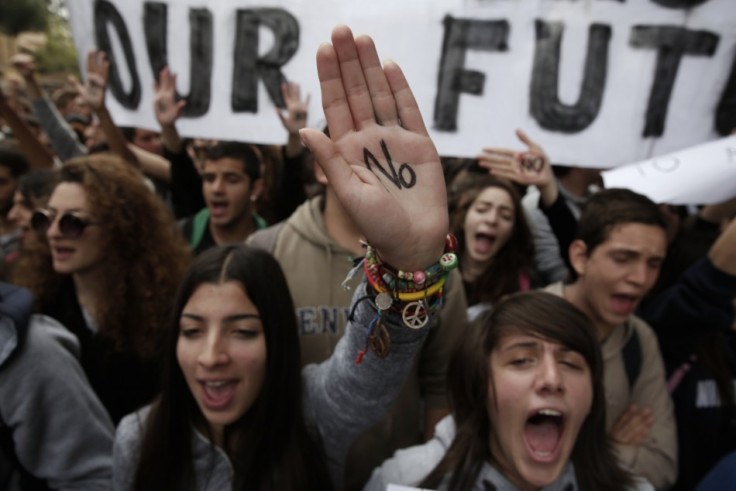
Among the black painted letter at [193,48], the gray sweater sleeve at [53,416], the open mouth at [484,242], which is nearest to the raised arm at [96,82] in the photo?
the black painted letter at [193,48]

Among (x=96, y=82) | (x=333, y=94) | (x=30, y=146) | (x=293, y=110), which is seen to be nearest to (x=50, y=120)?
(x=30, y=146)

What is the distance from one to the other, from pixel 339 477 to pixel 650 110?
201cm

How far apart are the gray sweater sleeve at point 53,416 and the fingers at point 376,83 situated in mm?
1251

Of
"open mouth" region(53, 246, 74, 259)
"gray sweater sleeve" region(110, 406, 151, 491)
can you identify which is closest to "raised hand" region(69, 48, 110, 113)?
"open mouth" region(53, 246, 74, 259)

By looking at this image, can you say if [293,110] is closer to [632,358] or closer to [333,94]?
[333,94]

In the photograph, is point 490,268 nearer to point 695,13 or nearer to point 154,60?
point 695,13

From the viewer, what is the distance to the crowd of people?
112cm

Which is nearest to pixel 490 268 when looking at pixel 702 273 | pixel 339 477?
pixel 702 273

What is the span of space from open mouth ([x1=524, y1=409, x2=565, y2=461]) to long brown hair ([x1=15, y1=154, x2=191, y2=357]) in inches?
54.7

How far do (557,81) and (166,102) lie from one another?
5.93 ft

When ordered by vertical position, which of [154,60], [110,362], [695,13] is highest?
[695,13]

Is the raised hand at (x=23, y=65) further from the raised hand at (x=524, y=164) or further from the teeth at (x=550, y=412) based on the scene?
the teeth at (x=550, y=412)

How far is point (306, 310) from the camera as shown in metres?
1.98

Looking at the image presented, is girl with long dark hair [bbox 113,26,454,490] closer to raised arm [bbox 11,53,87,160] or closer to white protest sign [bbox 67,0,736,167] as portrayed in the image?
white protest sign [bbox 67,0,736,167]
